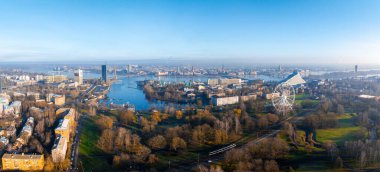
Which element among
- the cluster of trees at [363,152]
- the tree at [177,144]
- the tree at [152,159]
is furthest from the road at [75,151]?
the cluster of trees at [363,152]

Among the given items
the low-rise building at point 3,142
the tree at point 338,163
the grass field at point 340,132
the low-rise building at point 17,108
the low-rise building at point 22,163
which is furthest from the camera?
the low-rise building at point 17,108

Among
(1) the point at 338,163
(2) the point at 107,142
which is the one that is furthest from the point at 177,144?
(1) the point at 338,163

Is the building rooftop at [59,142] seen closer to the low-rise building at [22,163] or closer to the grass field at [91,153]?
the grass field at [91,153]

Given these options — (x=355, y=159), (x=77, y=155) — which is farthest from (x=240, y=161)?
(x=77, y=155)

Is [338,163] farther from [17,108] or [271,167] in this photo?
[17,108]

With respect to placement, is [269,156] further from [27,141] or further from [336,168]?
[27,141]

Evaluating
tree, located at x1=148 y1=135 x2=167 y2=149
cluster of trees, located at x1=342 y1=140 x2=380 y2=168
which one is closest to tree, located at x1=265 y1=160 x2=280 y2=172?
cluster of trees, located at x1=342 y1=140 x2=380 y2=168

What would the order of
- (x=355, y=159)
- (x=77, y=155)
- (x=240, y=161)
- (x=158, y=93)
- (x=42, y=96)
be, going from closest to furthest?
(x=240, y=161), (x=355, y=159), (x=77, y=155), (x=42, y=96), (x=158, y=93)
